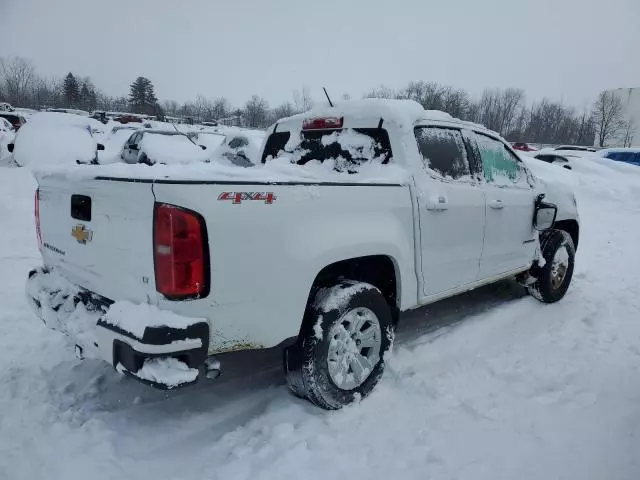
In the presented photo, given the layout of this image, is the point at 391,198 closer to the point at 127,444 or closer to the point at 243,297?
the point at 243,297

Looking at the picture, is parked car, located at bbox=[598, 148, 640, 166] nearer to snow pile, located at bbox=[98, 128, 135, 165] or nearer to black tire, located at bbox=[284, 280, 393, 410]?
snow pile, located at bbox=[98, 128, 135, 165]

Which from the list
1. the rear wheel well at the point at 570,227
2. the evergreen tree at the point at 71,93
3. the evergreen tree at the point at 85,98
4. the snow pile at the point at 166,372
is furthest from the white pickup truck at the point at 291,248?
the evergreen tree at the point at 85,98

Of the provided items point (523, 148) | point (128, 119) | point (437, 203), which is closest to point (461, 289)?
point (437, 203)

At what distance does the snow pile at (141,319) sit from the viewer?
2.10 metres

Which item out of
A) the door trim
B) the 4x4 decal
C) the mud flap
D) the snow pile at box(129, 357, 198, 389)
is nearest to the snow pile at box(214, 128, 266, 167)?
the door trim

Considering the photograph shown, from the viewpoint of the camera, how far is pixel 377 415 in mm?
2852

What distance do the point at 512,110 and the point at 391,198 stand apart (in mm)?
87868

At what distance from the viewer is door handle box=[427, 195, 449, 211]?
127 inches

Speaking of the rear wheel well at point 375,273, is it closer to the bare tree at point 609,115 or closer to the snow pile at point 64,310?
the snow pile at point 64,310

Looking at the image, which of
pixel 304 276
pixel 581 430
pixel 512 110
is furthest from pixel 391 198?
pixel 512 110

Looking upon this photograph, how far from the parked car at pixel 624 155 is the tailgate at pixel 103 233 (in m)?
25.9

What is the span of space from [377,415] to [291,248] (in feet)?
4.08

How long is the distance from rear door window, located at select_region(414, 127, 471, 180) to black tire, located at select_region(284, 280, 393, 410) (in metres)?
1.18

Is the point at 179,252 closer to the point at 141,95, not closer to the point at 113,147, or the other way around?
the point at 113,147
